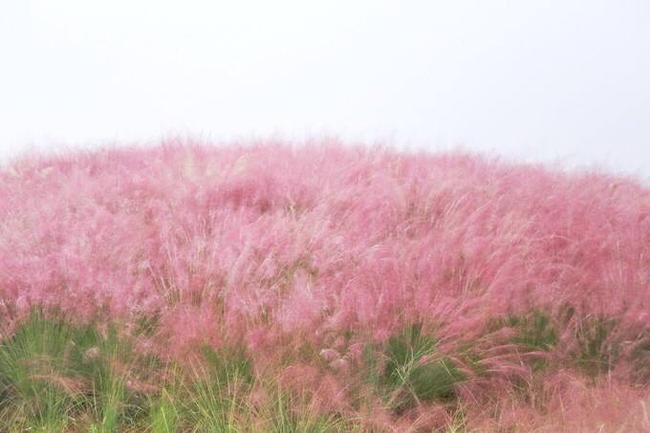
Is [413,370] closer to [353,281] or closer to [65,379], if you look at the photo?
[353,281]

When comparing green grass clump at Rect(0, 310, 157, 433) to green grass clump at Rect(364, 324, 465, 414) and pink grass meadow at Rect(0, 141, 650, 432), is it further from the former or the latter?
green grass clump at Rect(364, 324, 465, 414)

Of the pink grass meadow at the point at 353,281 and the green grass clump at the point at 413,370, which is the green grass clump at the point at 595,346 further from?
the green grass clump at the point at 413,370

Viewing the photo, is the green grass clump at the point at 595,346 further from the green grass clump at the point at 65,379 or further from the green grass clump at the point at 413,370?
the green grass clump at the point at 65,379

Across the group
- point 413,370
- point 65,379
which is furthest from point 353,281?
point 65,379

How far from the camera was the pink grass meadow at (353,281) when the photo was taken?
11.3 feet

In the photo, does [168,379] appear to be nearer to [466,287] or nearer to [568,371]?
[466,287]

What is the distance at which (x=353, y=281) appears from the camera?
3846mm

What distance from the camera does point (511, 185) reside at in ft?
22.8

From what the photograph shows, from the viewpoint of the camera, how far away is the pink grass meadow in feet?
11.3

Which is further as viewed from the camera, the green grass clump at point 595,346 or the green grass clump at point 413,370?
the green grass clump at point 595,346

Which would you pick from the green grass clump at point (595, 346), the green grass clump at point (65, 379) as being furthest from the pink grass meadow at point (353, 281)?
the green grass clump at point (65, 379)

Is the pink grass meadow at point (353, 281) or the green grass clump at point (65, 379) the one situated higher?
the pink grass meadow at point (353, 281)

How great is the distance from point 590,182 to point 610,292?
3.99 m

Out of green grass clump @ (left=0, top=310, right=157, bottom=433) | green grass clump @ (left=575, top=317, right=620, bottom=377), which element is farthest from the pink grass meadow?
green grass clump @ (left=0, top=310, right=157, bottom=433)
